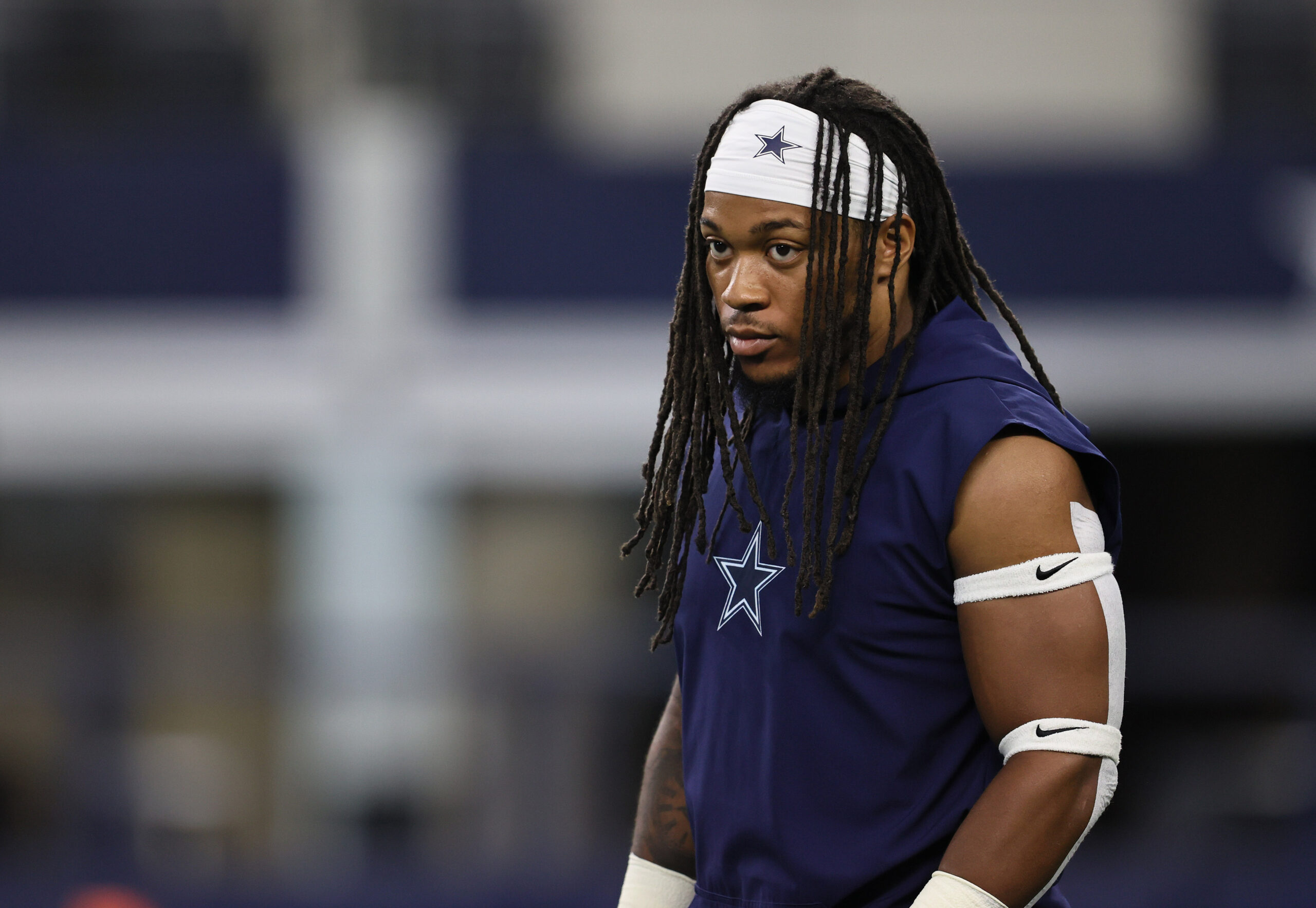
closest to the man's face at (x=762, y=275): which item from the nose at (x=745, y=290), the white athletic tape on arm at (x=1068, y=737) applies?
the nose at (x=745, y=290)

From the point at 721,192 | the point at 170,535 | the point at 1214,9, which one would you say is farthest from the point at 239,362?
the point at 721,192

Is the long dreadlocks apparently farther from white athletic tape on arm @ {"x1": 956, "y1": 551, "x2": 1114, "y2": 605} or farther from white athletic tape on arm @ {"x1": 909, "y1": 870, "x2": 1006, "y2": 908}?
white athletic tape on arm @ {"x1": 909, "y1": 870, "x2": 1006, "y2": 908}

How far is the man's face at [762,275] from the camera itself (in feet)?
7.34

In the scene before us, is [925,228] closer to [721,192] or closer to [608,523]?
[721,192]

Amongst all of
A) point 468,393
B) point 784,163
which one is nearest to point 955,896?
point 784,163

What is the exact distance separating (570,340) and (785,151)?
7807 mm

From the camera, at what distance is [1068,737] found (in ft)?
6.59

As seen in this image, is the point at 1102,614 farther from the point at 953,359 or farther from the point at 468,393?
the point at 468,393

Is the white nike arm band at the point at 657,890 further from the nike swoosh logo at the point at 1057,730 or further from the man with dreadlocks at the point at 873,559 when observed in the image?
the nike swoosh logo at the point at 1057,730

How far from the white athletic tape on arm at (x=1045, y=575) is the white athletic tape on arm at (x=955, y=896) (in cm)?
35

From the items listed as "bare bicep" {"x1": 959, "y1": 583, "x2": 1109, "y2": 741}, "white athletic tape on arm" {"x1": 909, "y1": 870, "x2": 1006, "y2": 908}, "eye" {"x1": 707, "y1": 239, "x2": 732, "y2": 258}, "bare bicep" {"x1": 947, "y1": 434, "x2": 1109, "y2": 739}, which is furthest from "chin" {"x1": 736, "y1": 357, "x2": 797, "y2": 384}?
"white athletic tape on arm" {"x1": 909, "y1": 870, "x2": 1006, "y2": 908}

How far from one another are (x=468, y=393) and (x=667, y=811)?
302 inches

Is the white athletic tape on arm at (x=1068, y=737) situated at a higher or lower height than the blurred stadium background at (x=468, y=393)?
higher

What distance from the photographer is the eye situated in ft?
7.52
